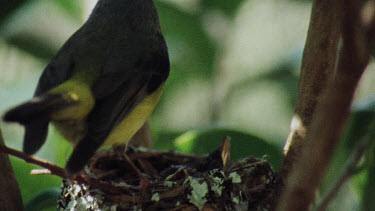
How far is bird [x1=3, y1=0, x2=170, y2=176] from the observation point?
90.6 inches

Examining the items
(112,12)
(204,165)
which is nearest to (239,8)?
(112,12)

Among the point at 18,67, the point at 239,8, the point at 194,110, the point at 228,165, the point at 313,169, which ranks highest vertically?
the point at 313,169

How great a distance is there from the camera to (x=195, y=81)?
4.91 meters

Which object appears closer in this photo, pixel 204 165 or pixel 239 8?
pixel 204 165

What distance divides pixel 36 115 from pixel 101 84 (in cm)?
67

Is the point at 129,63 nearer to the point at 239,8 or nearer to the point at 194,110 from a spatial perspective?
the point at 239,8

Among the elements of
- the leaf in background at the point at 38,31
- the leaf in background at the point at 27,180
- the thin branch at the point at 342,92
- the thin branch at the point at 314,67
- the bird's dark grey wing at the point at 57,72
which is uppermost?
the thin branch at the point at 342,92

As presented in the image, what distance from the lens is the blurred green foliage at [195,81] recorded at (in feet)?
11.4

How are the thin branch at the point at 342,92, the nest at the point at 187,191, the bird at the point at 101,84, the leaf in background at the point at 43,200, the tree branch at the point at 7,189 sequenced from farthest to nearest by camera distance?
the leaf in background at the point at 43,200
the nest at the point at 187,191
the tree branch at the point at 7,189
the bird at the point at 101,84
the thin branch at the point at 342,92

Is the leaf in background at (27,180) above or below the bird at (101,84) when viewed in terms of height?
below

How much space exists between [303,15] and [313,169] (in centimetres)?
580

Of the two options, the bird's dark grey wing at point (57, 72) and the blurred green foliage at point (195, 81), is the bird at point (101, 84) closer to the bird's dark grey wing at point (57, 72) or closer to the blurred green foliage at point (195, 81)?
the bird's dark grey wing at point (57, 72)

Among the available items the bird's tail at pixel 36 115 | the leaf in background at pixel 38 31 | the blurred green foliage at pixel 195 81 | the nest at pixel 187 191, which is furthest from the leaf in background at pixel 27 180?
the leaf in background at pixel 38 31

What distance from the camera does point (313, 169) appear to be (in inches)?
56.3
